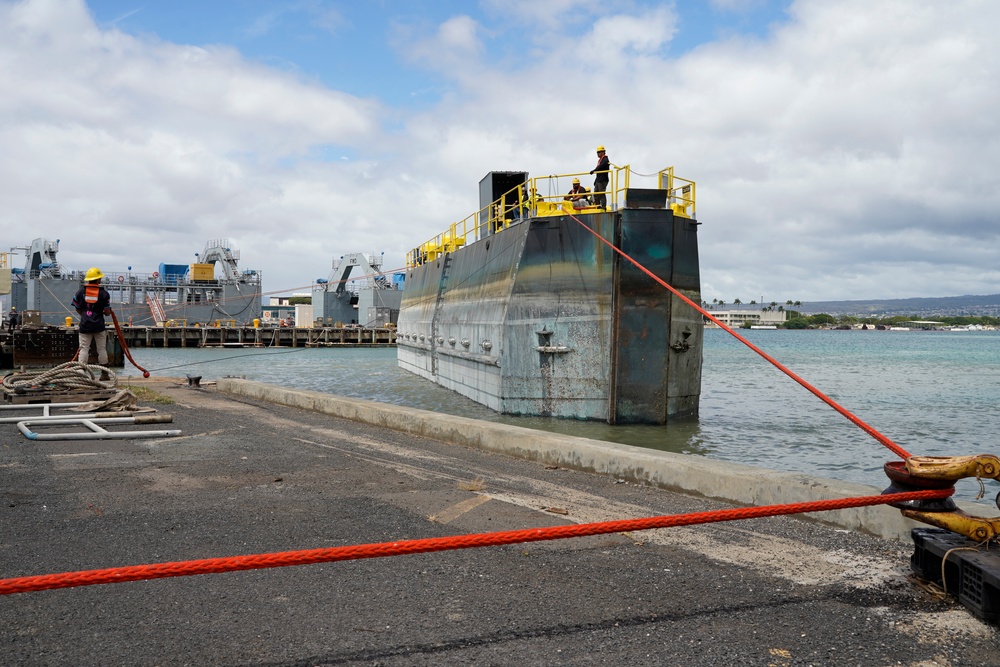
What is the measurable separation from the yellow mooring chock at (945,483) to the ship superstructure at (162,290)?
222 ft

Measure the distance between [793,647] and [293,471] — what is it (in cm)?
445

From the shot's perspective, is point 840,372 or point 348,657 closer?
point 348,657

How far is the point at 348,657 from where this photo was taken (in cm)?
286

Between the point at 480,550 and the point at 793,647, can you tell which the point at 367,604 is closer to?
the point at 480,550

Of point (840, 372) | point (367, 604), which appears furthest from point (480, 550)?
point (840, 372)

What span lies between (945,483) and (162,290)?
77.5 meters

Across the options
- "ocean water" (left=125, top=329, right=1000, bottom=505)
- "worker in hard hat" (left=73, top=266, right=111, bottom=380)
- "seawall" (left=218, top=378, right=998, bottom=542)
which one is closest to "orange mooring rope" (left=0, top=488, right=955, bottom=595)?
"seawall" (left=218, top=378, right=998, bottom=542)

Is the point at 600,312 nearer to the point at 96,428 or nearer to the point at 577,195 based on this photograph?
the point at 577,195

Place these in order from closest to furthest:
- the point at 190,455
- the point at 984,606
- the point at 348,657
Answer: the point at 348,657, the point at 984,606, the point at 190,455

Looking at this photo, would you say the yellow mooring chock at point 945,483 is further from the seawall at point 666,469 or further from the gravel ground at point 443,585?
the seawall at point 666,469

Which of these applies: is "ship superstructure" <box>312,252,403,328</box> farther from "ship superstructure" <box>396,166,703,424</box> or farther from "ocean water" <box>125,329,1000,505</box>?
"ship superstructure" <box>396,166,703,424</box>

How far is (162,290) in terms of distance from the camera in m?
71.8

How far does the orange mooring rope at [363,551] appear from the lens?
265cm

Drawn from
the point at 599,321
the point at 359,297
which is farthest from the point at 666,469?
the point at 359,297
